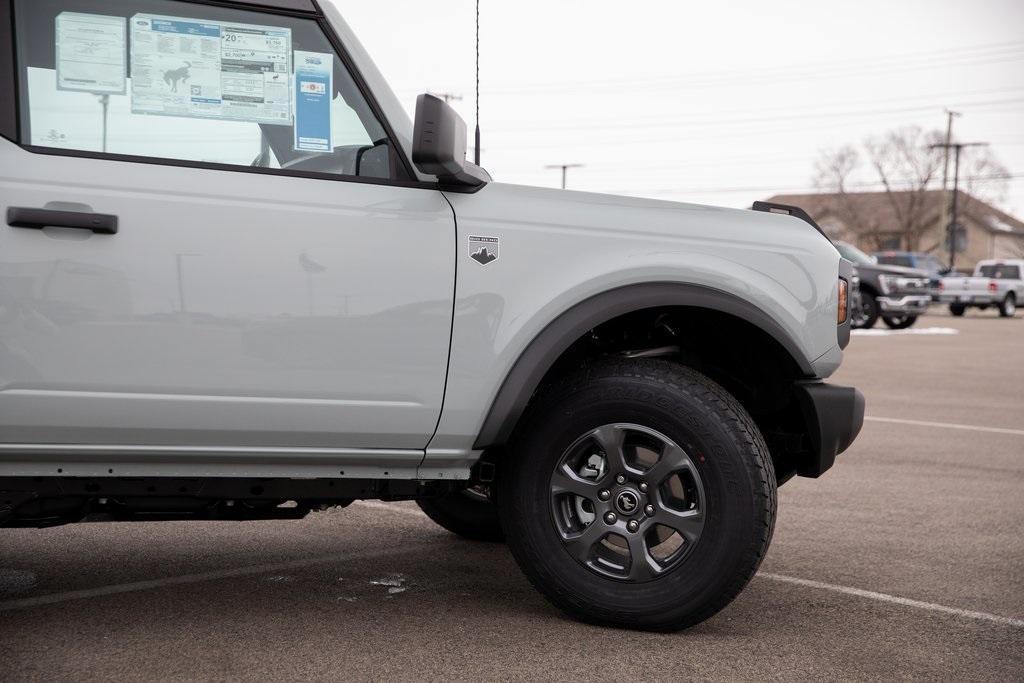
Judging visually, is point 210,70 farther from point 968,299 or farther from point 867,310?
point 968,299

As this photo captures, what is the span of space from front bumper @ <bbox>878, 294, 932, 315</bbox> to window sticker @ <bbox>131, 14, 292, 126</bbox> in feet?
70.2

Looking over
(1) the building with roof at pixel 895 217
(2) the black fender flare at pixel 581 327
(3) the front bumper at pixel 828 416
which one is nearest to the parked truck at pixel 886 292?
(3) the front bumper at pixel 828 416

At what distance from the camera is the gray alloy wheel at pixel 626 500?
142 inches

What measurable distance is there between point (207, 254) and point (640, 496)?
60.7 inches

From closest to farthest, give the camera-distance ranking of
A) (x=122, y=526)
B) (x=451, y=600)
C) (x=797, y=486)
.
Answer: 1. (x=451, y=600)
2. (x=122, y=526)
3. (x=797, y=486)

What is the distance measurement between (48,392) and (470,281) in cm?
130

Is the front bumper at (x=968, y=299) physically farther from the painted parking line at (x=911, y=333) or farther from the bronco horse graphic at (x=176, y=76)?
the bronco horse graphic at (x=176, y=76)

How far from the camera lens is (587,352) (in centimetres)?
412

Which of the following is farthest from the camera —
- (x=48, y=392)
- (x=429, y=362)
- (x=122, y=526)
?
(x=122, y=526)

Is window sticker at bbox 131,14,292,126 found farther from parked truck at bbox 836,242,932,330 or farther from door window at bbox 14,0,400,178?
parked truck at bbox 836,242,932,330

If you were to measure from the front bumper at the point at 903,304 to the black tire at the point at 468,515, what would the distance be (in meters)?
19.8

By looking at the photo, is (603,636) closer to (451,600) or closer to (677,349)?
(451,600)

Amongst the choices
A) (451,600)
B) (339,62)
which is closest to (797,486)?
(451,600)

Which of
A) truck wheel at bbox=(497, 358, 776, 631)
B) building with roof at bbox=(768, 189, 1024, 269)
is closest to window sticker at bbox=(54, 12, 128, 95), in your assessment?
truck wheel at bbox=(497, 358, 776, 631)
